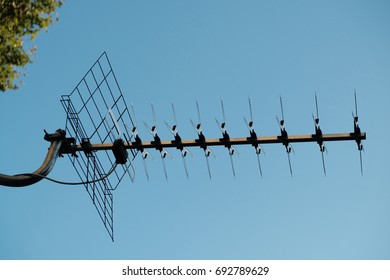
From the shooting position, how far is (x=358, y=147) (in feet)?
24.7

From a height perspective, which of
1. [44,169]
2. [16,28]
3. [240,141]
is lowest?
[44,169]

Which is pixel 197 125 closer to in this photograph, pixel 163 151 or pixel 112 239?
pixel 163 151

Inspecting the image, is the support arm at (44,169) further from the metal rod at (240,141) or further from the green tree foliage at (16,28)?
the green tree foliage at (16,28)

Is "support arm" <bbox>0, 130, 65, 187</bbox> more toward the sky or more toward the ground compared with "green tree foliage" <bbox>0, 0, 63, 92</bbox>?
more toward the ground

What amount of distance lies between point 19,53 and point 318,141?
9406mm

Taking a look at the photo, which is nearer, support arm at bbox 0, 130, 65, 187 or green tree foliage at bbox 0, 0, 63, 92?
support arm at bbox 0, 130, 65, 187

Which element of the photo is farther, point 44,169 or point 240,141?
point 240,141

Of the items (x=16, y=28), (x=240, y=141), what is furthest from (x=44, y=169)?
(x=16, y=28)

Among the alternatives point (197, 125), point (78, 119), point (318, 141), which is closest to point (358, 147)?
point (318, 141)

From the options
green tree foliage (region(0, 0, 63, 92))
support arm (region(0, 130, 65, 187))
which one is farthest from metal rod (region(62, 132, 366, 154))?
green tree foliage (region(0, 0, 63, 92))

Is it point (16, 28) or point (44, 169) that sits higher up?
point (16, 28)

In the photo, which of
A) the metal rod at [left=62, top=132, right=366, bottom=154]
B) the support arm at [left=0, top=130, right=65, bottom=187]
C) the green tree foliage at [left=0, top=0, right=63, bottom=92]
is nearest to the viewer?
the support arm at [left=0, top=130, right=65, bottom=187]

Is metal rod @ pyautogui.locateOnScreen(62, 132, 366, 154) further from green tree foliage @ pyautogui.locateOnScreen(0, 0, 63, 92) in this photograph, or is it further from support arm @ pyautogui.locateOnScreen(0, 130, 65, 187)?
green tree foliage @ pyautogui.locateOnScreen(0, 0, 63, 92)

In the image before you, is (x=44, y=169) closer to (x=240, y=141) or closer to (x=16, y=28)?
(x=240, y=141)
